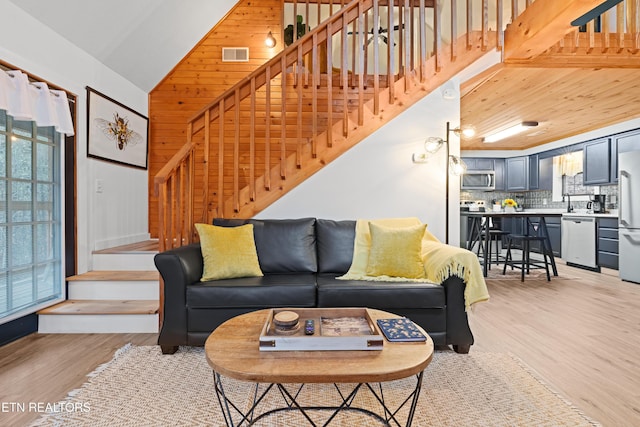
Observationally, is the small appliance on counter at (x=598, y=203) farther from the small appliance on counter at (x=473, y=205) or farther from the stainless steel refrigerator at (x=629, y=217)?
the small appliance on counter at (x=473, y=205)

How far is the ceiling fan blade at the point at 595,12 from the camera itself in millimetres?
2069

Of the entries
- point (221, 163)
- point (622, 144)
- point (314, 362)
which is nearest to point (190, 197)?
point (221, 163)

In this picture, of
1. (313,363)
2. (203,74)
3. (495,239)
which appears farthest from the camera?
(495,239)

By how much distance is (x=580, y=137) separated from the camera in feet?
21.1

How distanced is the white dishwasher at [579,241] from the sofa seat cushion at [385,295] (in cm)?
457

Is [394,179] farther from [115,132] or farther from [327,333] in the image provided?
[115,132]

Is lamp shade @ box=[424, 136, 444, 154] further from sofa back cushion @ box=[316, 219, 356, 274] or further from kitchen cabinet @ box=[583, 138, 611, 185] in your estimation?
kitchen cabinet @ box=[583, 138, 611, 185]

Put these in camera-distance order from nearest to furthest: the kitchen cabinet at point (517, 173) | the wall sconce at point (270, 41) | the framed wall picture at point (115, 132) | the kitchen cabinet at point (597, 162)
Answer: the framed wall picture at point (115, 132)
the wall sconce at point (270, 41)
the kitchen cabinet at point (597, 162)
the kitchen cabinet at point (517, 173)

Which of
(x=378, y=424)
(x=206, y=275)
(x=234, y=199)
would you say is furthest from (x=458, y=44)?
(x=378, y=424)

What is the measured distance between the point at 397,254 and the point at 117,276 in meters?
2.43

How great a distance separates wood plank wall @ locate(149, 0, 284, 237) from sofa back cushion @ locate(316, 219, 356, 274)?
236 cm

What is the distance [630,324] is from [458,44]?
9.30 feet

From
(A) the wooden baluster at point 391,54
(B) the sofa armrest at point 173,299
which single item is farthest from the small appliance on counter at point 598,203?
(B) the sofa armrest at point 173,299

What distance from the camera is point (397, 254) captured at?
2562 mm
